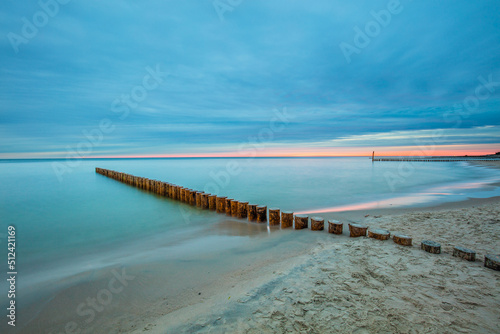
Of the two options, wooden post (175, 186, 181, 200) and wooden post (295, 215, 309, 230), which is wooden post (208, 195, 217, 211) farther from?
wooden post (295, 215, 309, 230)

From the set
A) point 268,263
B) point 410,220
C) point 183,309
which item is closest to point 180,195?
→ point 268,263

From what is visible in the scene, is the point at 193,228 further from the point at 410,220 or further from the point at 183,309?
the point at 410,220

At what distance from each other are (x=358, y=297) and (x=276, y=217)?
167 inches

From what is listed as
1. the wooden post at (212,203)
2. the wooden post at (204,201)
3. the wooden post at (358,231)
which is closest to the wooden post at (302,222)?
the wooden post at (358,231)

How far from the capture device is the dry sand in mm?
2666

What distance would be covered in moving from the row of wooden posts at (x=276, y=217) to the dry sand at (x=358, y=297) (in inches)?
7.6

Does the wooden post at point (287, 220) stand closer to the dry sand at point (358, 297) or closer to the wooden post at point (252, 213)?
the wooden post at point (252, 213)

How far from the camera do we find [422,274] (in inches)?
146

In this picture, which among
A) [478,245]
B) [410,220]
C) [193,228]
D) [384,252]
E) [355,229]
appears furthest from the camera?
[193,228]

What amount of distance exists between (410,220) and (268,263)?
5.31 m

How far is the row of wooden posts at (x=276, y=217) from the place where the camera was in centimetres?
445

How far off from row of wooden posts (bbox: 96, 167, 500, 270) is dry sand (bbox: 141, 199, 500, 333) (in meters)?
0.19

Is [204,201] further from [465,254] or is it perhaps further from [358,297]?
[465,254]

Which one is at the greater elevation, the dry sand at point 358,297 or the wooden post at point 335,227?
the wooden post at point 335,227
